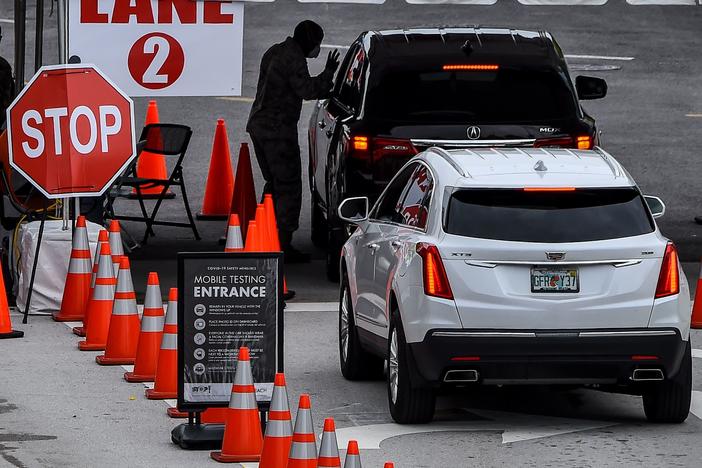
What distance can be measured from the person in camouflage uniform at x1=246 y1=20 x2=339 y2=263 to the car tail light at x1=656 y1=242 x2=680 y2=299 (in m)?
6.49

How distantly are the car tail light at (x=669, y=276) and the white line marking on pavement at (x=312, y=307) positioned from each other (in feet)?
15.7

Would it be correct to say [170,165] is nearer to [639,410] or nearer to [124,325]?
[124,325]

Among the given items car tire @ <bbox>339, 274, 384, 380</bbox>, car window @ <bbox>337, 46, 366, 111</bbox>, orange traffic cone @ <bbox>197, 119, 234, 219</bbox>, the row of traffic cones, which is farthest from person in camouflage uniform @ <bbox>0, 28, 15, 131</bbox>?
the row of traffic cones

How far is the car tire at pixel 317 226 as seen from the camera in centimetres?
1764

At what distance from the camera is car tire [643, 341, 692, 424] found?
34.0ft

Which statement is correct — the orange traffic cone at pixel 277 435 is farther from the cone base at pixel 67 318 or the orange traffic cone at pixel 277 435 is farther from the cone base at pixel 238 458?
the cone base at pixel 67 318

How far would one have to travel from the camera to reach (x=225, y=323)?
990 centimetres

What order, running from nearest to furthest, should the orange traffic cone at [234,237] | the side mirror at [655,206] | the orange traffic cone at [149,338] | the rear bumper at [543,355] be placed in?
the rear bumper at [543,355], the orange traffic cone at [149,338], the side mirror at [655,206], the orange traffic cone at [234,237]

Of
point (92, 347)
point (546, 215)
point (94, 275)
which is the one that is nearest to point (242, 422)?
point (546, 215)

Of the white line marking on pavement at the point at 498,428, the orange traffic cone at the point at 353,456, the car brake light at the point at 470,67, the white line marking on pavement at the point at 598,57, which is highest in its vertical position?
the car brake light at the point at 470,67

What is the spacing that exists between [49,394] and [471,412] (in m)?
2.58

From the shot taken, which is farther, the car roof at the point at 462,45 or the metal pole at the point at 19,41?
the metal pole at the point at 19,41

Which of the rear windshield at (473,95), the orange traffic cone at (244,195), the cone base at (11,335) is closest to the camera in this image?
the cone base at (11,335)

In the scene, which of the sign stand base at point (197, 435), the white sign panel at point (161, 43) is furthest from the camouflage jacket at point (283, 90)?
the sign stand base at point (197, 435)
